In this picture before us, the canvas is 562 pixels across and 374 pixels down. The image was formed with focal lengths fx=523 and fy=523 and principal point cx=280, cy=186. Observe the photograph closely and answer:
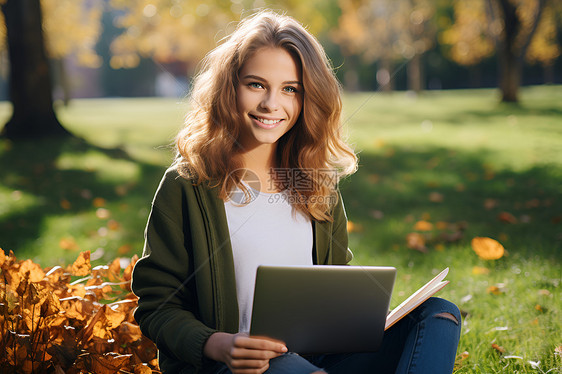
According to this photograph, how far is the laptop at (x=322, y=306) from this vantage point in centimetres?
145

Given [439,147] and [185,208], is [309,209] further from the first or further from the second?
[439,147]

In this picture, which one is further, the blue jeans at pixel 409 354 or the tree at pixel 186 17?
the tree at pixel 186 17

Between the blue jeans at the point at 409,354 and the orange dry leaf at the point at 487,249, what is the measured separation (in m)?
2.04

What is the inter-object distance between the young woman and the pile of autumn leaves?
1.15 ft

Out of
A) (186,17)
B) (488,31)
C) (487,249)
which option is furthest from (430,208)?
(488,31)

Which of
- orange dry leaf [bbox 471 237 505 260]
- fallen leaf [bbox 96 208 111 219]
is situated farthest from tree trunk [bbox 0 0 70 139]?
orange dry leaf [bbox 471 237 505 260]

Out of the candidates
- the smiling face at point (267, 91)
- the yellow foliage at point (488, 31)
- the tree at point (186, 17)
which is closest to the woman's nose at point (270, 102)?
the smiling face at point (267, 91)

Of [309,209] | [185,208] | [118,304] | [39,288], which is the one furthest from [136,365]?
[309,209]

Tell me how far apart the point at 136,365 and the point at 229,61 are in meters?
1.18

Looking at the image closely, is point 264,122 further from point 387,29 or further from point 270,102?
point 387,29

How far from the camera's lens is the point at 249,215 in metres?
1.83

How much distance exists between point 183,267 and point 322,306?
48 cm

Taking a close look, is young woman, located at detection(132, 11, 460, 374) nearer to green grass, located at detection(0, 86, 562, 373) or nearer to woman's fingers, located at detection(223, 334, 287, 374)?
woman's fingers, located at detection(223, 334, 287, 374)

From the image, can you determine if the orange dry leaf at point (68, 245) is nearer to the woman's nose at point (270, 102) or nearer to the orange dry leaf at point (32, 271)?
the orange dry leaf at point (32, 271)
